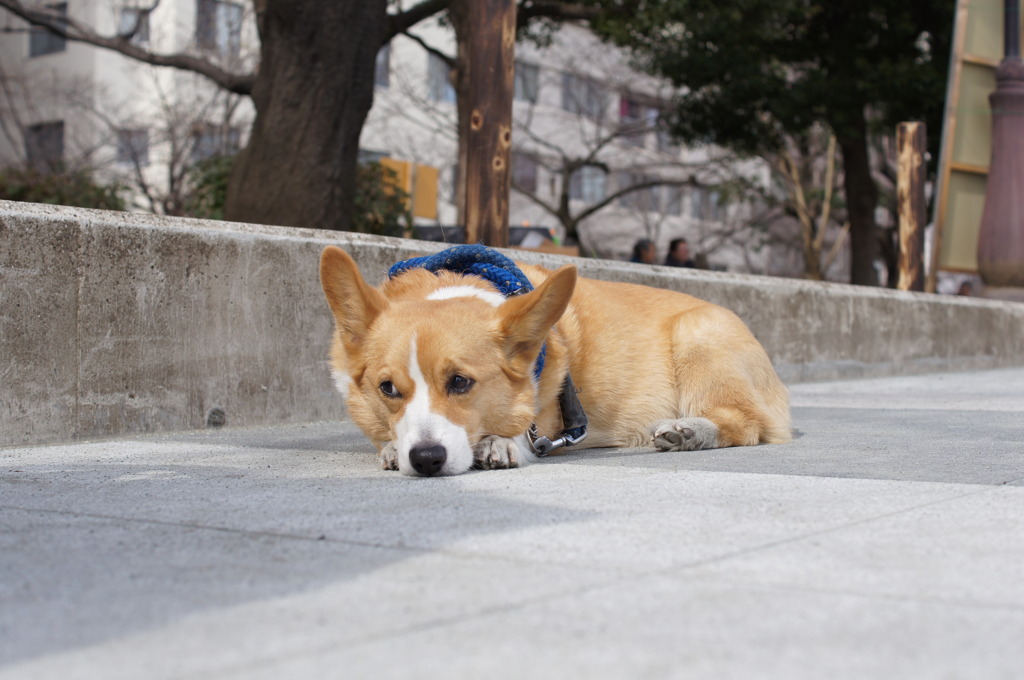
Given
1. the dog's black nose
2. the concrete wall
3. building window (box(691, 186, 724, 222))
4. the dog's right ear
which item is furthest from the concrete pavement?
building window (box(691, 186, 724, 222))

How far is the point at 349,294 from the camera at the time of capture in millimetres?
3781

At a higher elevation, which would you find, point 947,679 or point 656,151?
point 656,151

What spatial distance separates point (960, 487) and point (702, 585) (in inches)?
54.7

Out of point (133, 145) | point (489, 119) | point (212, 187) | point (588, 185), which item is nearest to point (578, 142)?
point (588, 185)

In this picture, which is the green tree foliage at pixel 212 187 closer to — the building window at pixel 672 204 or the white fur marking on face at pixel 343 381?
the white fur marking on face at pixel 343 381

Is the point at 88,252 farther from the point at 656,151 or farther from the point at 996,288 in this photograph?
the point at 656,151

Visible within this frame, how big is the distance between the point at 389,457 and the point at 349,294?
0.60 metres

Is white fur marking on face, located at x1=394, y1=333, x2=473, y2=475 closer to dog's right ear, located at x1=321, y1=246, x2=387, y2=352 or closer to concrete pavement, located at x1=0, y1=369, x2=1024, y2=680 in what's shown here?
concrete pavement, located at x1=0, y1=369, x2=1024, y2=680

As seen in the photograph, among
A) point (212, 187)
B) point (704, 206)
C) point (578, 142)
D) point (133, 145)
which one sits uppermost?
point (578, 142)

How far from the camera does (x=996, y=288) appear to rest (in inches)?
473

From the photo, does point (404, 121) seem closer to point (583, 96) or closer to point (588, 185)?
point (583, 96)

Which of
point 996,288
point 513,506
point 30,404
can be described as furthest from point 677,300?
point 996,288

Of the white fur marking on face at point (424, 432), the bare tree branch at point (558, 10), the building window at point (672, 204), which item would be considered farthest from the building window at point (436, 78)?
the white fur marking on face at point (424, 432)

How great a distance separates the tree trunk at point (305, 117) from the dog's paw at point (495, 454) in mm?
5555
